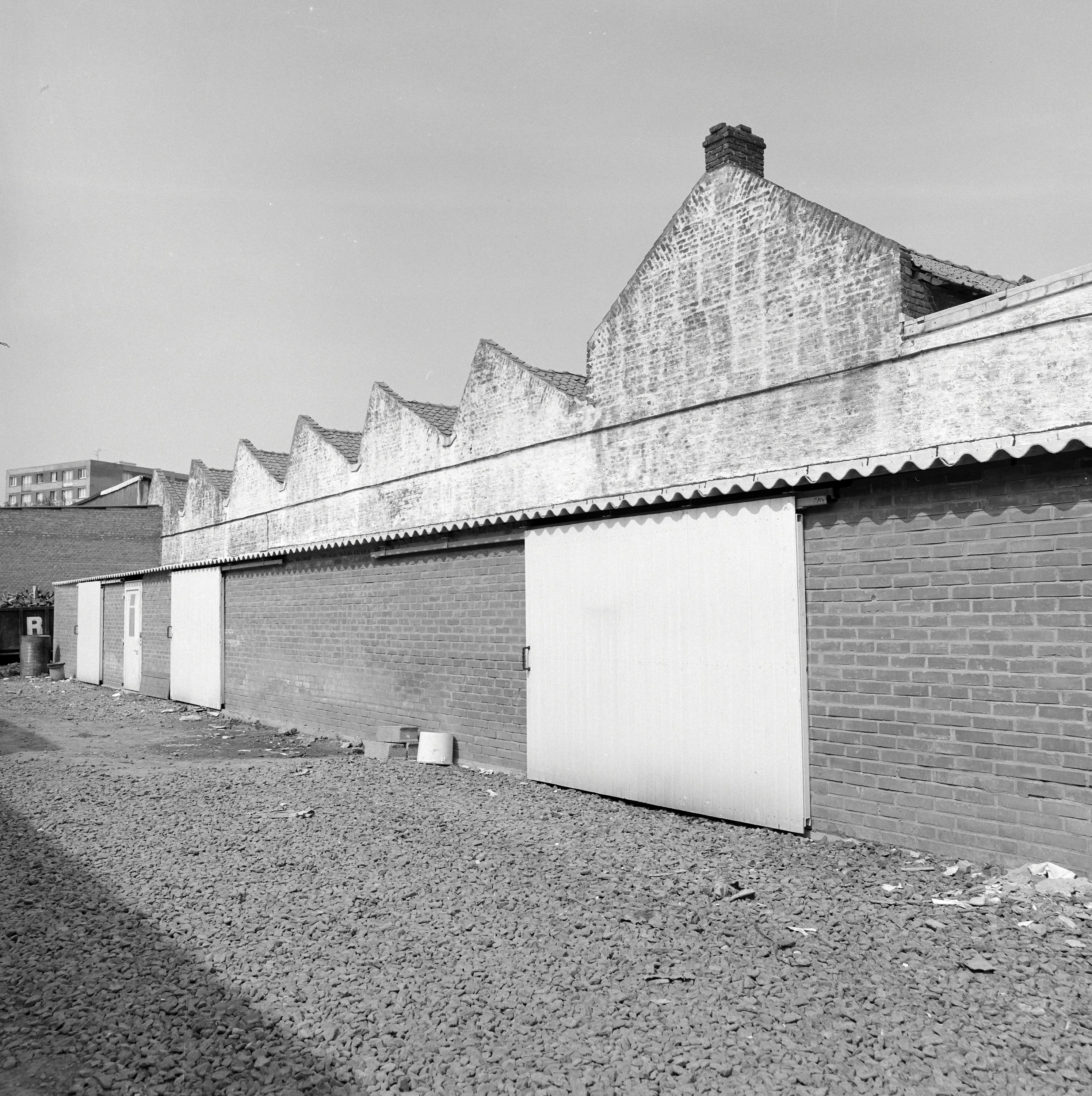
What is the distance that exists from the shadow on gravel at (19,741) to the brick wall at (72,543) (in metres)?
24.5

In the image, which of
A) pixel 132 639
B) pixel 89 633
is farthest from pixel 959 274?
pixel 89 633

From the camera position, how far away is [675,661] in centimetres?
745

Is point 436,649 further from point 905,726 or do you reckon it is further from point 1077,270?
point 1077,270

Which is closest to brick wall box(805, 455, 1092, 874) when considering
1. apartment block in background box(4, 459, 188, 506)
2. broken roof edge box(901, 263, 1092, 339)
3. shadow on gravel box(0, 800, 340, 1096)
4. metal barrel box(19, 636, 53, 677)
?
shadow on gravel box(0, 800, 340, 1096)

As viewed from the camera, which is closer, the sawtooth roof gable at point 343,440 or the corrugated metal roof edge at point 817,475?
the corrugated metal roof edge at point 817,475

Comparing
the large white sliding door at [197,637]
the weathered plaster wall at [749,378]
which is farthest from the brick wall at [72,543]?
the weathered plaster wall at [749,378]

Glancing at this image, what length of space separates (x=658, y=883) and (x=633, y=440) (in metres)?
11.7

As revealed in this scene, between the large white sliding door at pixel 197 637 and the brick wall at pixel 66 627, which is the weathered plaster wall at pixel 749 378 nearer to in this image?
the large white sliding door at pixel 197 637

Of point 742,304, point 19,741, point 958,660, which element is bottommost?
point 19,741

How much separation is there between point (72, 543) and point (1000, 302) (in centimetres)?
3624

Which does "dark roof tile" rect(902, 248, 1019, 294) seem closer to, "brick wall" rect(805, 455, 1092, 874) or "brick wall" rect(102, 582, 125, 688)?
"brick wall" rect(805, 455, 1092, 874)

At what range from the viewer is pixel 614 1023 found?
3.73m

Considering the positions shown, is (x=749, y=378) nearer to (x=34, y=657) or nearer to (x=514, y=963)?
(x=514, y=963)

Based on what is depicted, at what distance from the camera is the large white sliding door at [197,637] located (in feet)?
52.5
